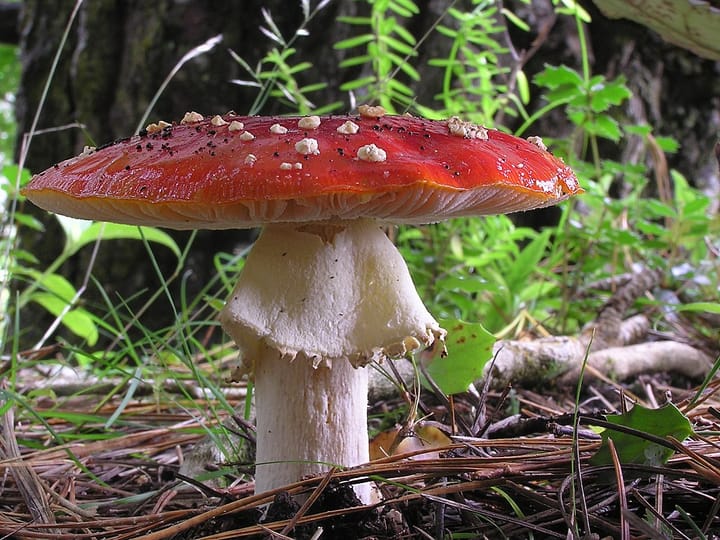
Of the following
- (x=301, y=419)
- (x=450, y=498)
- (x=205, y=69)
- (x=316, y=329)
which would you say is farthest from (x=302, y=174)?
(x=205, y=69)

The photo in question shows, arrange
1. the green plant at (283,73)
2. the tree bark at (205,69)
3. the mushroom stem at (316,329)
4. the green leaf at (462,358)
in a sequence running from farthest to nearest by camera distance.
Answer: the tree bark at (205,69)
the green plant at (283,73)
the green leaf at (462,358)
the mushroom stem at (316,329)

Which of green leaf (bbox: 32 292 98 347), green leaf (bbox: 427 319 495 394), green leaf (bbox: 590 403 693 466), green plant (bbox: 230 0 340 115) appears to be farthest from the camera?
green leaf (bbox: 32 292 98 347)

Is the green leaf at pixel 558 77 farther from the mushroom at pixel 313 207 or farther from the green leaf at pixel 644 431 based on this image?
the green leaf at pixel 644 431

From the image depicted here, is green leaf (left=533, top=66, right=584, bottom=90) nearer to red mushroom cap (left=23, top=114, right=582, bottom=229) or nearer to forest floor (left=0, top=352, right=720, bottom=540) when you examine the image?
red mushroom cap (left=23, top=114, right=582, bottom=229)

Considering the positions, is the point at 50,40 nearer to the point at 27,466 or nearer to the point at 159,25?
the point at 159,25

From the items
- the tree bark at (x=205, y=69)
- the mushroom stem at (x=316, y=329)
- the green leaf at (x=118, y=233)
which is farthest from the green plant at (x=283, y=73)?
the mushroom stem at (x=316, y=329)

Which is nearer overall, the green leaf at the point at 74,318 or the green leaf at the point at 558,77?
the green leaf at the point at 558,77

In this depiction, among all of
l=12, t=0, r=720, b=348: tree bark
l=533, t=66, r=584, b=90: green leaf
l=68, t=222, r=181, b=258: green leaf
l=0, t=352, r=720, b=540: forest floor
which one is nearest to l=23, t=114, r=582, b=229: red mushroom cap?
l=0, t=352, r=720, b=540: forest floor

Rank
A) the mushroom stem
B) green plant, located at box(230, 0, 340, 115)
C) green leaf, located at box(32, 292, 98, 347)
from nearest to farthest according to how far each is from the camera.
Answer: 1. the mushroom stem
2. green plant, located at box(230, 0, 340, 115)
3. green leaf, located at box(32, 292, 98, 347)

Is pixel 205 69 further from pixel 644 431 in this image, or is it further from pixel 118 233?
pixel 644 431
